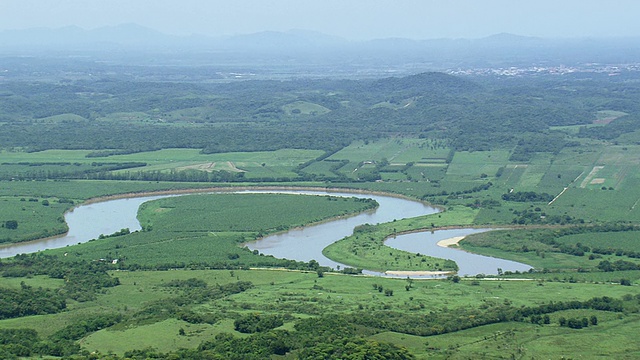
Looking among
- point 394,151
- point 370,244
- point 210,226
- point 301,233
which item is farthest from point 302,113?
point 370,244

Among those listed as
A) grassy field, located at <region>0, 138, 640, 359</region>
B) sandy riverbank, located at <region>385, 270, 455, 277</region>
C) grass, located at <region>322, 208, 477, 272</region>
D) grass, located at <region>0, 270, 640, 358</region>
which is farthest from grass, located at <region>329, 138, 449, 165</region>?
grass, located at <region>0, 270, 640, 358</region>

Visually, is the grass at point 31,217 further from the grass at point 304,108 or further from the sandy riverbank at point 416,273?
the grass at point 304,108

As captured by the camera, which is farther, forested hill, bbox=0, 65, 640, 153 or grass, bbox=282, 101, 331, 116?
grass, bbox=282, 101, 331, 116

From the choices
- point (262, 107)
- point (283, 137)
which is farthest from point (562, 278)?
point (262, 107)

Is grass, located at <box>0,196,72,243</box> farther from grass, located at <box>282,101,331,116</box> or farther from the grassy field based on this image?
grass, located at <box>282,101,331,116</box>

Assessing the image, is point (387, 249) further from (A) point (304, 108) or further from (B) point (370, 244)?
(A) point (304, 108)

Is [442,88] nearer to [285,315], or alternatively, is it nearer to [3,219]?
[3,219]
